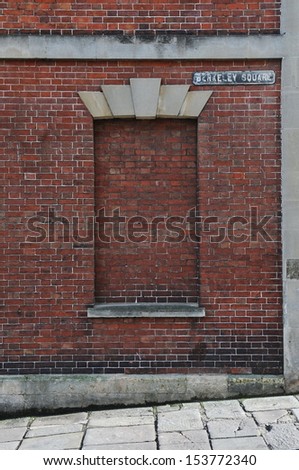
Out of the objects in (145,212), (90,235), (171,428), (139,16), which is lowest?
(171,428)

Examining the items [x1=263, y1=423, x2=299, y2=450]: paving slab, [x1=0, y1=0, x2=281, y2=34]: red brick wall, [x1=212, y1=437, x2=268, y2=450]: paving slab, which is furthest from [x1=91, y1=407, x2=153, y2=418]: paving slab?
[x1=0, y1=0, x2=281, y2=34]: red brick wall

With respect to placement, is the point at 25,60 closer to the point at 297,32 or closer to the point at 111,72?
the point at 111,72

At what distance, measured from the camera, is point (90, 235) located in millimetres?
6449

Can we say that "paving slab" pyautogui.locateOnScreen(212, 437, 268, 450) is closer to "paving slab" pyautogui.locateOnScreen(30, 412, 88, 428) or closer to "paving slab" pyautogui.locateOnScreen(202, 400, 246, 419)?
"paving slab" pyautogui.locateOnScreen(202, 400, 246, 419)

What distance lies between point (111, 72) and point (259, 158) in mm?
2132

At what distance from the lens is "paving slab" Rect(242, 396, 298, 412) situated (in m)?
6.03

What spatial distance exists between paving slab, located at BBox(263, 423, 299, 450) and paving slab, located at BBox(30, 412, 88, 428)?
2.08 meters

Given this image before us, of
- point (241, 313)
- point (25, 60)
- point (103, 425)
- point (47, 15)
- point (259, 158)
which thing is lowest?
point (103, 425)

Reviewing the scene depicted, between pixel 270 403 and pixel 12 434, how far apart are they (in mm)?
2997

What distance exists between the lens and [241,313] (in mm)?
6441

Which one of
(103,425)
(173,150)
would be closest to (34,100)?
(173,150)

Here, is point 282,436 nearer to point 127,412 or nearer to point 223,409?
point 223,409

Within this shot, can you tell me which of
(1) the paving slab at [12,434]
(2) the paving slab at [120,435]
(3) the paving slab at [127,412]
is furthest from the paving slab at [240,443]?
(1) the paving slab at [12,434]

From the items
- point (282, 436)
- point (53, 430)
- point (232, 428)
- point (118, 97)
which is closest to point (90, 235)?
point (118, 97)
